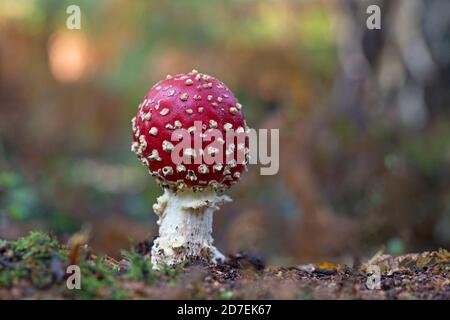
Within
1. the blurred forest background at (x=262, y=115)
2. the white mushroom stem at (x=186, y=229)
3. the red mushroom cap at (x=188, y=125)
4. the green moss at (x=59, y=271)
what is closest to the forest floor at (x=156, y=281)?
the green moss at (x=59, y=271)

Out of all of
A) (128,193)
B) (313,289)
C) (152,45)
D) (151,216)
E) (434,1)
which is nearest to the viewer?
(313,289)

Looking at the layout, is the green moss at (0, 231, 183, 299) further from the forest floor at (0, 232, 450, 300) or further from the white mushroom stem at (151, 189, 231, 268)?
the white mushroom stem at (151, 189, 231, 268)

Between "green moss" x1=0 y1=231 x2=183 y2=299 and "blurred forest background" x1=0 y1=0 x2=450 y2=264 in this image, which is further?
"blurred forest background" x1=0 y1=0 x2=450 y2=264

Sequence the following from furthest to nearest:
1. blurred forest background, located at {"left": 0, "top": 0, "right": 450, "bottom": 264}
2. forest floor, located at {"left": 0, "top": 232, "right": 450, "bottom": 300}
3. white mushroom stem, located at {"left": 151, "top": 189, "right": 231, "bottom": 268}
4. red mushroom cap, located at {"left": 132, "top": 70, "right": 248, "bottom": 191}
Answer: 1. blurred forest background, located at {"left": 0, "top": 0, "right": 450, "bottom": 264}
2. white mushroom stem, located at {"left": 151, "top": 189, "right": 231, "bottom": 268}
3. red mushroom cap, located at {"left": 132, "top": 70, "right": 248, "bottom": 191}
4. forest floor, located at {"left": 0, "top": 232, "right": 450, "bottom": 300}

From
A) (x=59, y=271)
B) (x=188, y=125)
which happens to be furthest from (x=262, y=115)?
(x=59, y=271)

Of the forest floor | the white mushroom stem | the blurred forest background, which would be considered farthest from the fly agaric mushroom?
the blurred forest background

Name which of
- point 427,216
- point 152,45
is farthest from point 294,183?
point 152,45

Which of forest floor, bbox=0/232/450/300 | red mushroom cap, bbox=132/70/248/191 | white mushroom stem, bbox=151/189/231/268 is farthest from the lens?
white mushroom stem, bbox=151/189/231/268
